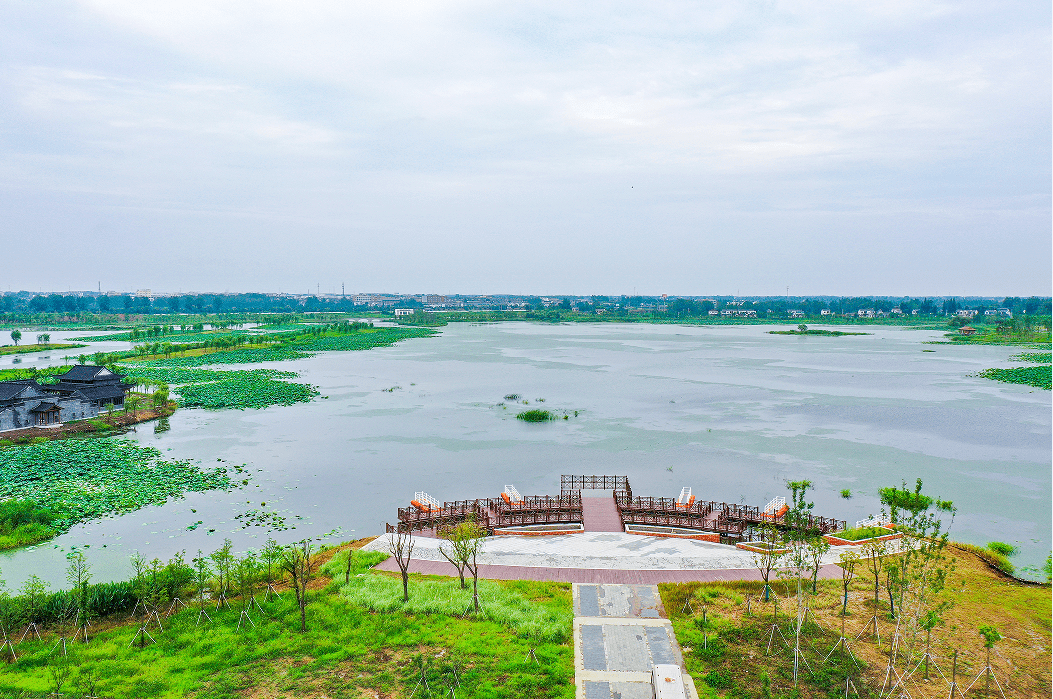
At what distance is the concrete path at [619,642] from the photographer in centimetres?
917

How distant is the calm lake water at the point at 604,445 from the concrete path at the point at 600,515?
351cm

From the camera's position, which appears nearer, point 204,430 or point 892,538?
point 892,538

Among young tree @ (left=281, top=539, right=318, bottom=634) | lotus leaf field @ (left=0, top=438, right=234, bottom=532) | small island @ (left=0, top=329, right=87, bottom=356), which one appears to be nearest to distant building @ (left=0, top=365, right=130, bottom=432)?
lotus leaf field @ (left=0, top=438, right=234, bottom=532)

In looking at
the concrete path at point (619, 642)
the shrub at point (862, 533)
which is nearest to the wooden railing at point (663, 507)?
the shrub at point (862, 533)

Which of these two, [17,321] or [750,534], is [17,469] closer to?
[750,534]

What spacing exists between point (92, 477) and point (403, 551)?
50.6 ft

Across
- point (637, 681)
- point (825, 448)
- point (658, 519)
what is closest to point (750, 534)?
point (658, 519)

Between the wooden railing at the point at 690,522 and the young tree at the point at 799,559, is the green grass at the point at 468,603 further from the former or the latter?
the wooden railing at the point at 690,522

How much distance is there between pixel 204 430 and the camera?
102 feet

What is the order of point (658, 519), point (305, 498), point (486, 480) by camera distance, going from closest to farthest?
point (658, 519) < point (305, 498) < point (486, 480)

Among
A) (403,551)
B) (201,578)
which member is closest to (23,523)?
(201,578)

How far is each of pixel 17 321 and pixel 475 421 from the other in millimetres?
122916

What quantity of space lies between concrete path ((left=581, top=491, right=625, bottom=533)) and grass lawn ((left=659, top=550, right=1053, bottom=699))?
4.48 metres

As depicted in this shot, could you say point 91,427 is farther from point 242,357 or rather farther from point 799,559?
point 799,559
